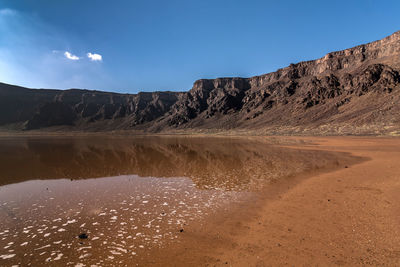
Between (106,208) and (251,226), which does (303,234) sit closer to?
(251,226)

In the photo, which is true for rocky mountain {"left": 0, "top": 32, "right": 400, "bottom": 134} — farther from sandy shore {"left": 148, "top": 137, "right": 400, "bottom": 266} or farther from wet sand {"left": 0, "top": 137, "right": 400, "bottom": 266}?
sandy shore {"left": 148, "top": 137, "right": 400, "bottom": 266}

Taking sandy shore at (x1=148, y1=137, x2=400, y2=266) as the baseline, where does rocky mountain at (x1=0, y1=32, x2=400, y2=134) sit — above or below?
above

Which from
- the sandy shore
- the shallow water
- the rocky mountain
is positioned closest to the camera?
the sandy shore

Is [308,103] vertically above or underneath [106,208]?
above

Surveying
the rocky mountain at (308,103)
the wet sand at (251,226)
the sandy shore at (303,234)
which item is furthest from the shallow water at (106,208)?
the rocky mountain at (308,103)

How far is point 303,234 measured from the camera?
236 inches

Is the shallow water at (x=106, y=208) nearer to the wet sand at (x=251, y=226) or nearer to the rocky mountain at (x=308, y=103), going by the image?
the wet sand at (x=251, y=226)

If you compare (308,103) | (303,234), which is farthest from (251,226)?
(308,103)

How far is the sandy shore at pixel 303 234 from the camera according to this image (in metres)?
4.88

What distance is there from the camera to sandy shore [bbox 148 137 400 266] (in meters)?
4.88

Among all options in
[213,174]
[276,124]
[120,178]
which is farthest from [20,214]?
[276,124]

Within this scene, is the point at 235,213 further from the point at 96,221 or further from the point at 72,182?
the point at 72,182

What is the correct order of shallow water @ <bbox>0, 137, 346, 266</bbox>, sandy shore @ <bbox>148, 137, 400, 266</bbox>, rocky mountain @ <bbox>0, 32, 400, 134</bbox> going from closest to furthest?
sandy shore @ <bbox>148, 137, 400, 266</bbox>
shallow water @ <bbox>0, 137, 346, 266</bbox>
rocky mountain @ <bbox>0, 32, 400, 134</bbox>

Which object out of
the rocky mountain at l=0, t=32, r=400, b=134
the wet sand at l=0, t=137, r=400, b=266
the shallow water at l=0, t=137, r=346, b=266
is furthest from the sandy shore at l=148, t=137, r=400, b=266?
the rocky mountain at l=0, t=32, r=400, b=134
